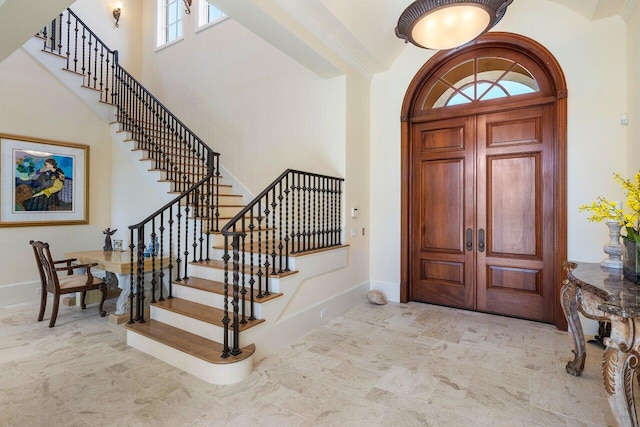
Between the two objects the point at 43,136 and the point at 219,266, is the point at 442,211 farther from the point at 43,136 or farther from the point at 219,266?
the point at 43,136

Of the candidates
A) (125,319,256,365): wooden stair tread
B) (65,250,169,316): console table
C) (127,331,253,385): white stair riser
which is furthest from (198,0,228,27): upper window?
(127,331,253,385): white stair riser

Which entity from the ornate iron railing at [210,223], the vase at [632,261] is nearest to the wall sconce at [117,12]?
the ornate iron railing at [210,223]

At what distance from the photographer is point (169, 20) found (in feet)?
23.0

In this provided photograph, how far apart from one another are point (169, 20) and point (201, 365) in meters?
7.40

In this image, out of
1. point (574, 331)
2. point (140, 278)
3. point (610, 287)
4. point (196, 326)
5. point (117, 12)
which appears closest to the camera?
point (610, 287)

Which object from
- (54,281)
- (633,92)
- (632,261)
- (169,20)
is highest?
(169,20)

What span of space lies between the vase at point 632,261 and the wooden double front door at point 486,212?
1658 millimetres

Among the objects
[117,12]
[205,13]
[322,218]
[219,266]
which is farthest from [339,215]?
[117,12]

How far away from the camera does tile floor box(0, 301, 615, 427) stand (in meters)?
2.03

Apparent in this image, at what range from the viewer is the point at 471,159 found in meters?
4.01

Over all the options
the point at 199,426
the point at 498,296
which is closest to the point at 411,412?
the point at 199,426

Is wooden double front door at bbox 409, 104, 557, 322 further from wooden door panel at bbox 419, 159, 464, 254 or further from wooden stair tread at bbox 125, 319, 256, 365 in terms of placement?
wooden stair tread at bbox 125, 319, 256, 365

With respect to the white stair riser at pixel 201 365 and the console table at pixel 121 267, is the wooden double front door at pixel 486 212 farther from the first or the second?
the console table at pixel 121 267

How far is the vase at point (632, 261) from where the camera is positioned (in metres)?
1.85
